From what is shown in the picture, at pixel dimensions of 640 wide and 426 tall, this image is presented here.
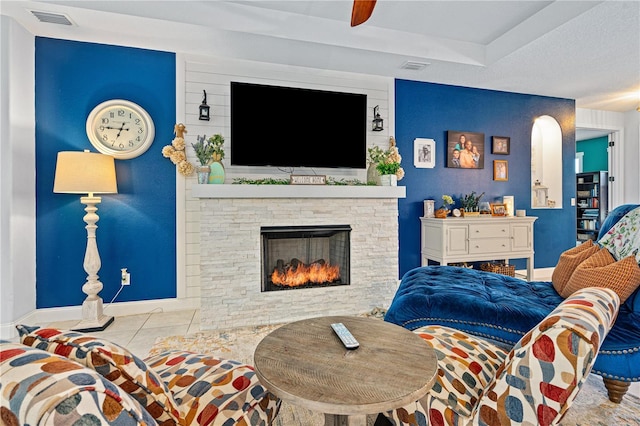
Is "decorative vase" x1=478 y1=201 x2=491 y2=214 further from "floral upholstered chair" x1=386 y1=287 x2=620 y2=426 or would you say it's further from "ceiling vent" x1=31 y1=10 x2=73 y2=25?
"ceiling vent" x1=31 y1=10 x2=73 y2=25

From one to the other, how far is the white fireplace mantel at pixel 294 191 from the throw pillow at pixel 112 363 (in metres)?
2.07

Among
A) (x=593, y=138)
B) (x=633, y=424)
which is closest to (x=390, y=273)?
(x=633, y=424)

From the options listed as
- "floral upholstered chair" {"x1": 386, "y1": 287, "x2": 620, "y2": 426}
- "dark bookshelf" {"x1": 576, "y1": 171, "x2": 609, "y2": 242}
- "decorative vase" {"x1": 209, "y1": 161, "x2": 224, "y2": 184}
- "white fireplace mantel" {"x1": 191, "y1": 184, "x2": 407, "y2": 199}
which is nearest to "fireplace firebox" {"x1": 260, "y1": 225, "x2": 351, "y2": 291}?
"white fireplace mantel" {"x1": 191, "y1": 184, "x2": 407, "y2": 199}

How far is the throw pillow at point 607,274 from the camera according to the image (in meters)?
1.66

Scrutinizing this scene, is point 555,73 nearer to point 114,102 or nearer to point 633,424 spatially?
point 633,424

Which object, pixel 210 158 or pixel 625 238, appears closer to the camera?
pixel 625 238

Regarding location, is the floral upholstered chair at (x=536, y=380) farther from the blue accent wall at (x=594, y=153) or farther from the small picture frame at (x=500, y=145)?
the blue accent wall at (x=594, y=153)

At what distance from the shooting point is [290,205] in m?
3.14

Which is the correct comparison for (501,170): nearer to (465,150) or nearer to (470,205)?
(465,150)

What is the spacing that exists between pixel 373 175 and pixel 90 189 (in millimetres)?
→ 2617

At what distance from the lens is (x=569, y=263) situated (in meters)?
2.10

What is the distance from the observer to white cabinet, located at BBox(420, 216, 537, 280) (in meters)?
3.68

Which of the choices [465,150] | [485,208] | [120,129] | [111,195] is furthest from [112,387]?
[465,150]

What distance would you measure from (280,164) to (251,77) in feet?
3.17
